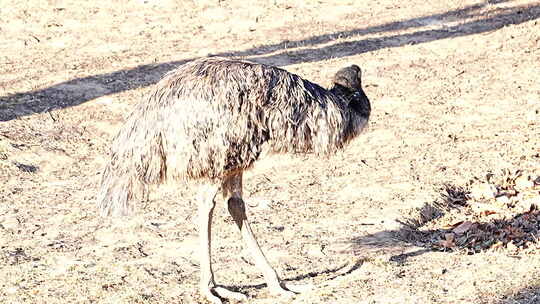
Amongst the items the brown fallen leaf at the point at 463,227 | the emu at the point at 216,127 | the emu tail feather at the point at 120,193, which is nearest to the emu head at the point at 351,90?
the emu at the point at 216,127

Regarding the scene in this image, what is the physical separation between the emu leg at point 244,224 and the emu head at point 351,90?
2.61 feet

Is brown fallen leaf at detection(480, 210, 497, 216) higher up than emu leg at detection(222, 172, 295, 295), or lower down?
lower down

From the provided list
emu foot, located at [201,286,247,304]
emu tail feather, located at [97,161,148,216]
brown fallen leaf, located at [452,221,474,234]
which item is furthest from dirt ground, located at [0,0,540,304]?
emu tail feather, located at [97,161,148,216]

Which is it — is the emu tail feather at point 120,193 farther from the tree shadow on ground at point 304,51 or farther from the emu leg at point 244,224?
the tree shadow on ground at point 304,51

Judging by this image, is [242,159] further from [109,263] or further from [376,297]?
[109,263]

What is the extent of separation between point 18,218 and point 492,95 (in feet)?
17.7

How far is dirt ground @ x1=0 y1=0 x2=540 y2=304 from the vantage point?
586 cm

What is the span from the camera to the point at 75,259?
21.1 ft

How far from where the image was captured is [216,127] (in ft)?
16.0

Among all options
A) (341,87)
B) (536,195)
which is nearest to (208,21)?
(536,195)

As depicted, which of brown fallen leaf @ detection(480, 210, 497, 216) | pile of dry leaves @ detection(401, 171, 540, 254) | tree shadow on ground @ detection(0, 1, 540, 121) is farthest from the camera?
tree shadow on ground @ detection(0, 1, 540, 121)

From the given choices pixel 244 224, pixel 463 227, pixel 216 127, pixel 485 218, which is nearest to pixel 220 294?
pixel 244 224

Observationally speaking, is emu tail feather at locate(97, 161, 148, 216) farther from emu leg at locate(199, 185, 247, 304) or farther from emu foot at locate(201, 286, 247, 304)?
emu foot at locate(201, 286, 247, 304)

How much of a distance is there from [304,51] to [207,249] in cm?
653
